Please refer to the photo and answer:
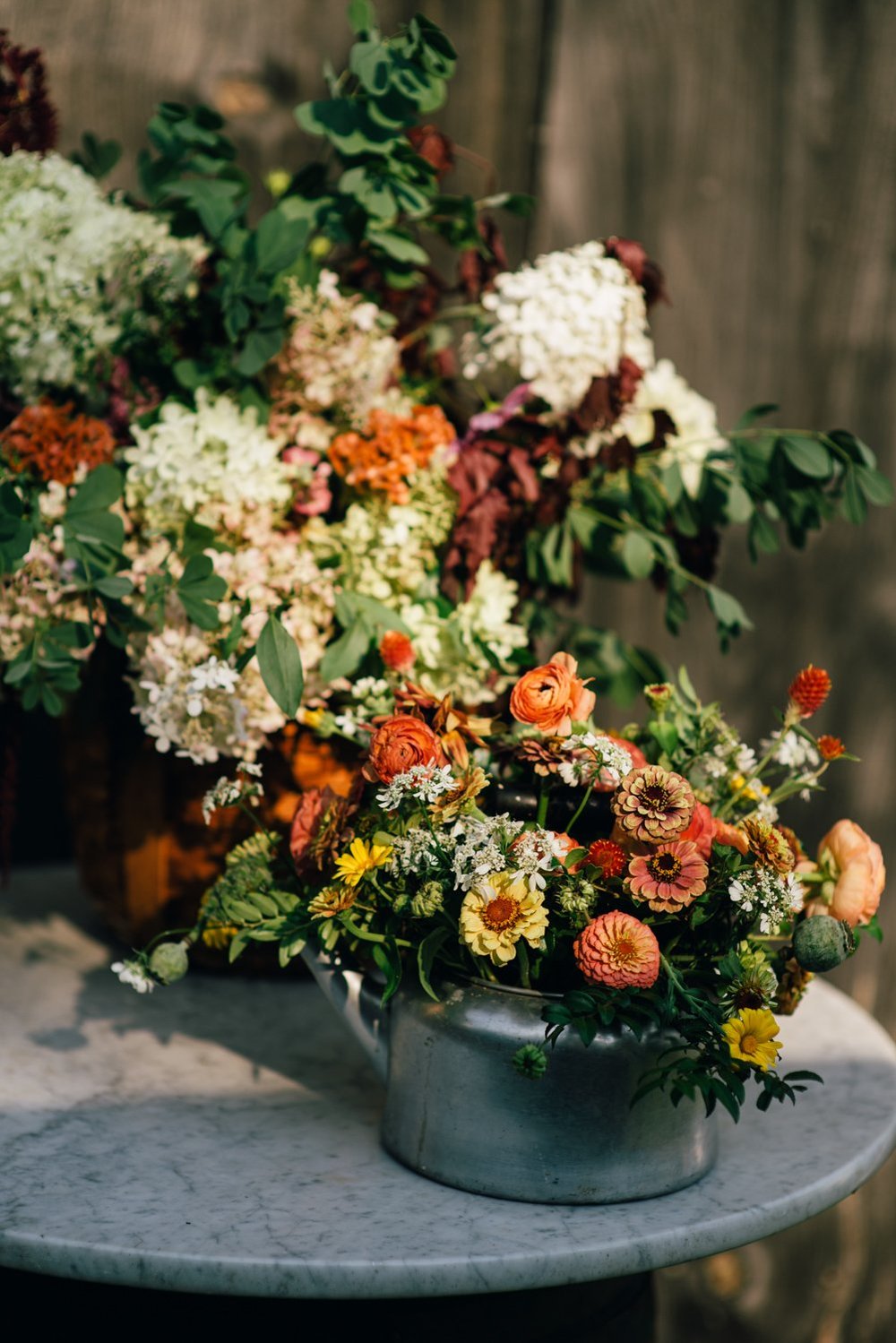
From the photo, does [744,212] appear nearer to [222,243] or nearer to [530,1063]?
[222,243]

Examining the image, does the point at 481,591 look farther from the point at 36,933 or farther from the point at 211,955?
the point at 36,933

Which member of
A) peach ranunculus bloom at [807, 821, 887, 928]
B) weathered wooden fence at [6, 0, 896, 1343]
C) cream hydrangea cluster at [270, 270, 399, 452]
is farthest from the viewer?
weathered wooden fence at [6, 0, 896, 1343]

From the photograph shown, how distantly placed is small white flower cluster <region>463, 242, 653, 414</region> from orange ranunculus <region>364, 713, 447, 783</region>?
0.40 m

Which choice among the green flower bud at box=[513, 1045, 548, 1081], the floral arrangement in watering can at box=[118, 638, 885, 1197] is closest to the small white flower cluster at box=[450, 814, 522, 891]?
the floral arrangement in watering can at box=[118, 638, 885, 1197]

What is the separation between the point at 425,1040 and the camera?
827mm

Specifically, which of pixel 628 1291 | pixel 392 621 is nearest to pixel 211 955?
pixel 392 621

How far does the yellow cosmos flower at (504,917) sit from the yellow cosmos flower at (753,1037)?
5.0 inches

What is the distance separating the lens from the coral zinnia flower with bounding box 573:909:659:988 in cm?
74

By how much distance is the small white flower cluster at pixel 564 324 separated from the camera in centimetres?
108

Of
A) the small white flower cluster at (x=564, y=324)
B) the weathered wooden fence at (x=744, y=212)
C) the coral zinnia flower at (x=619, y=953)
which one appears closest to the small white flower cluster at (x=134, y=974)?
the coral zinnia flower at (x=619, y=953)

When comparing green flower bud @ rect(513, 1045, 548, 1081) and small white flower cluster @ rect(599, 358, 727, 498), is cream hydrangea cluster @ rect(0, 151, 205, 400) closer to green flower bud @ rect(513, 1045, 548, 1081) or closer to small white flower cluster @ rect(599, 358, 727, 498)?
small white flower cluster @ rect(599, 358, 727, 498)

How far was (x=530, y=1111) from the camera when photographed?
2.58 feet

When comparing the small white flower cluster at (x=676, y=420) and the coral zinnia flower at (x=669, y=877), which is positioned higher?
the small white flower cluster at (x=676, y=420)

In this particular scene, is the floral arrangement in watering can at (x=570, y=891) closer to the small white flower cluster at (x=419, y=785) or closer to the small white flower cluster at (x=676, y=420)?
the small white flower cluster at (x=419, y=785)
